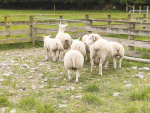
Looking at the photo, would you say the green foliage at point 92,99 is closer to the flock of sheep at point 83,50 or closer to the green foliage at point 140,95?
the green foliage at point 140,95

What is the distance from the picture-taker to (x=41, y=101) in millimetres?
5277

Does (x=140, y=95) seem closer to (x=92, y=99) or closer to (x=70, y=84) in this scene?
(x=92, y=99)

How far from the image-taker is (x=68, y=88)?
6203 mm

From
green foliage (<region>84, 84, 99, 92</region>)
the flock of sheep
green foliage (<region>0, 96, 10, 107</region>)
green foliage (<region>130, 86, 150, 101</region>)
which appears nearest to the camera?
green foliage (<region>0, 96, 10, 107</region>)

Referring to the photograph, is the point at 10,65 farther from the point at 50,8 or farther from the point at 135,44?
the point at 50,8

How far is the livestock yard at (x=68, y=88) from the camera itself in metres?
4.98

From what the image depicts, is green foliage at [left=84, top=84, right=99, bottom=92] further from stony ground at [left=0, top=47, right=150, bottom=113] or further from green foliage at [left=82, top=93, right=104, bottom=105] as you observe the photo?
green foliage at [left=82, top=93, right=104, bottom=105]

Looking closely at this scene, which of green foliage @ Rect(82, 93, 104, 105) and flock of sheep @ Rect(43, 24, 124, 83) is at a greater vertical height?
flock of sheep @ Rect(43, 24, 124, 83)

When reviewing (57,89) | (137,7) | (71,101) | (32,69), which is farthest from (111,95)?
(137,7)

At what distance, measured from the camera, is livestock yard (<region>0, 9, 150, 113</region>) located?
498cm

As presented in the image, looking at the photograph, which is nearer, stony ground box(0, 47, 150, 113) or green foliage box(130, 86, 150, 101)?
stony ground box(0, 47, 150, 113)

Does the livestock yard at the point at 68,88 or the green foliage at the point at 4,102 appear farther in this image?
the green foliage at the point at 4,102

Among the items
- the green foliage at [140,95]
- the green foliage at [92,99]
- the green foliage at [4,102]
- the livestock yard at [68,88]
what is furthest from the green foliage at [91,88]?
the green foliage at [4,102]

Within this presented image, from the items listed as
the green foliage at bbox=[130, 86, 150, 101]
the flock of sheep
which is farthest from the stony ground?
the flock of sheep
